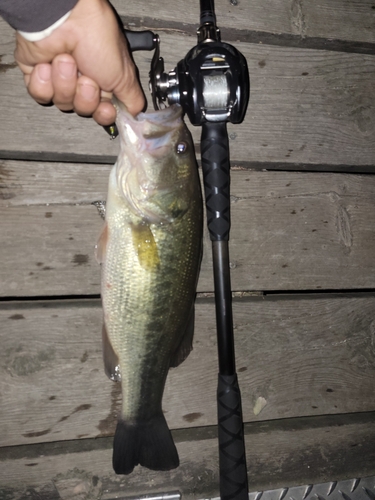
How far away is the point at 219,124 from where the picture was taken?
5.34 ft

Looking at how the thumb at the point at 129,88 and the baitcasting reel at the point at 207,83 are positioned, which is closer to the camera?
the thumb at the point at 129,88

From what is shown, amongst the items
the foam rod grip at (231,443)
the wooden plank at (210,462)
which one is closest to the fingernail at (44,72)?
the foam rod grip at (231,443)

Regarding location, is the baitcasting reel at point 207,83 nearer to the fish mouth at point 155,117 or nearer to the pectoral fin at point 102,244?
the fish mouth at point 155,117

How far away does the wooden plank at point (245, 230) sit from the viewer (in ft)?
5.65

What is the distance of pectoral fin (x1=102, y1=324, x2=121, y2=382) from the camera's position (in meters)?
1.63

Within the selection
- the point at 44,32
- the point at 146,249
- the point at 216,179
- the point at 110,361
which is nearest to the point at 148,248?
the point at 146,249

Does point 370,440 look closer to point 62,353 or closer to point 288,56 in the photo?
point 62,353

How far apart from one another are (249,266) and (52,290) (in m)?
0.85

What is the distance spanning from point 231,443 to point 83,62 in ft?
4.65

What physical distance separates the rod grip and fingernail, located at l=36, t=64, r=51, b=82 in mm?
584

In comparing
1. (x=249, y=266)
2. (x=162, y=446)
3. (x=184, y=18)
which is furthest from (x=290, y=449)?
(x=184, y=18)

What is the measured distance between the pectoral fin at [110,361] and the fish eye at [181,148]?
2.32 ft

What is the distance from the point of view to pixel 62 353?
1.77 m

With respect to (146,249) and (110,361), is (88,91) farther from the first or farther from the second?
(110,361)
